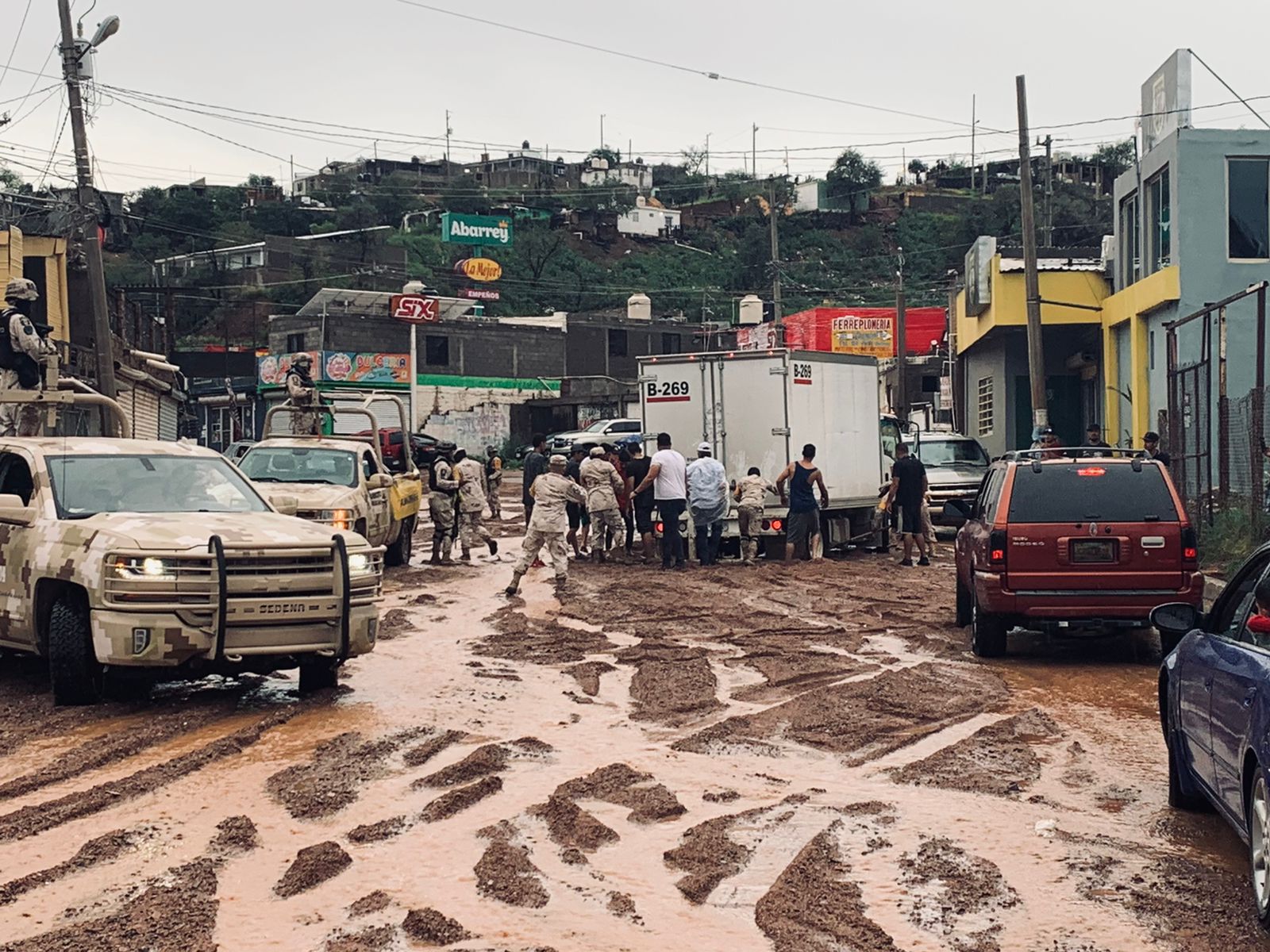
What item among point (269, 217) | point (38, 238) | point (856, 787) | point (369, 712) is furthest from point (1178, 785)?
point (269, 217)

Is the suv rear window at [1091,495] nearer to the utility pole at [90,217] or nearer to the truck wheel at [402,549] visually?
the truck wheel at [402,549]

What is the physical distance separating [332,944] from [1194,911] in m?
3.24

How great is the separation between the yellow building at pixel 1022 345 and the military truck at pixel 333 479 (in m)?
17.9

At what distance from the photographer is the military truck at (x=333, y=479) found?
62.2 ft

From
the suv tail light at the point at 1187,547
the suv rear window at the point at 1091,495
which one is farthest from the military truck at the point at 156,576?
the suv tail light at the point at 1187,547

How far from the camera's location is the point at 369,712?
10.6 m

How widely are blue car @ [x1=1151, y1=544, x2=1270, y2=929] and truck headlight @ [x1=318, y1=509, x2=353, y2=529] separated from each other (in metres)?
12.2

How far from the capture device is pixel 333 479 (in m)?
19.9

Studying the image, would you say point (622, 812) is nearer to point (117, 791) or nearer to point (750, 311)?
point (117, 791)

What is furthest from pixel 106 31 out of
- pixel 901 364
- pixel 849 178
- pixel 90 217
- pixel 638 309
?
pixel 849 178

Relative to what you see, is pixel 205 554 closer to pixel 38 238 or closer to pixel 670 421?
pixel 670 421

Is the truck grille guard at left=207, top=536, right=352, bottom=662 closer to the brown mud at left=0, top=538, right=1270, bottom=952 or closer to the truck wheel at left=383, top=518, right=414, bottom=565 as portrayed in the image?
the brown mud at left=0, top=538, right=1270, bottom=952

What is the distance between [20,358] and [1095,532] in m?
9.65

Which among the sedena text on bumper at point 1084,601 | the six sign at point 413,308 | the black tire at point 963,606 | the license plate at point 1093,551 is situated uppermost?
the six sign at point 413,308
